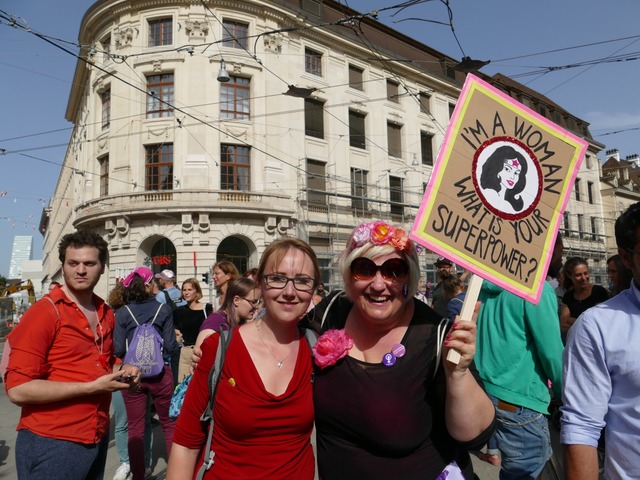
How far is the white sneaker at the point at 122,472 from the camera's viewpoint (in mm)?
4047

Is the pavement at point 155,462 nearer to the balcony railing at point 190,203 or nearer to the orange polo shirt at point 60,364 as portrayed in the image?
the orange polo shirt at point 60,364

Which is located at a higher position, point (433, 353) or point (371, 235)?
point (371, 235)

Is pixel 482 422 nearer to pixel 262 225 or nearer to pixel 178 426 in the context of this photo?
pixel 178 426

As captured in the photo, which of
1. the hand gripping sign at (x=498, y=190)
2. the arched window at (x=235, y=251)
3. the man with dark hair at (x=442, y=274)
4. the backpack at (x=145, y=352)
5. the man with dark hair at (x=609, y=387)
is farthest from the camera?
the arched window at (x=235, y=251)

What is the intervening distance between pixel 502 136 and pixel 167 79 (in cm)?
2169

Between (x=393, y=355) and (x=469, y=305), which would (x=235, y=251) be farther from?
(x=469, y=305)

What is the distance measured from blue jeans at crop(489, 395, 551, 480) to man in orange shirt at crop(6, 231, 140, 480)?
2151 millimetres

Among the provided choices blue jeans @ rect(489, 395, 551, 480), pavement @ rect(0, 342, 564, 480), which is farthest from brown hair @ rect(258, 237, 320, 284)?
pavement @ rect(0, 342, 564, 480)

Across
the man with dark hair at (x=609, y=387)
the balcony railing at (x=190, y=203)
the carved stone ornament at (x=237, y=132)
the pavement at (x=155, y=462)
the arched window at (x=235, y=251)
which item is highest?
the carved stone ornament at (x=237, y=132)

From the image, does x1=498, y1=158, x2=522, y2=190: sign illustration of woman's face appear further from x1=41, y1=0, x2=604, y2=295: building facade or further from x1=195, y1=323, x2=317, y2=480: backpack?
x1=41, y1=0, x2=604, y2=295: building facade

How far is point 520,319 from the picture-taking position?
8.75ft

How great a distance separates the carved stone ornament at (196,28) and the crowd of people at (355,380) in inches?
800

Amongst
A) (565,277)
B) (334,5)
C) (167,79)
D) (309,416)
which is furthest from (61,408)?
(334,5)

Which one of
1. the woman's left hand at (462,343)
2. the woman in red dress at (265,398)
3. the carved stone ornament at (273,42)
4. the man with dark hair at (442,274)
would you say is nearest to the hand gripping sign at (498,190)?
the woman's left hand at (462,343)
